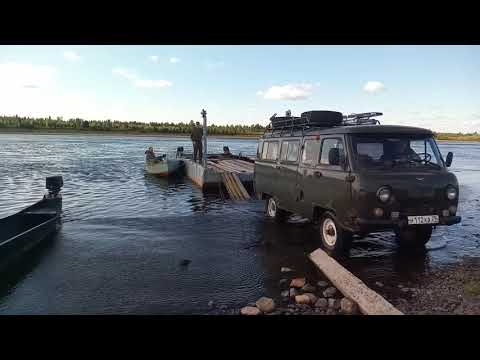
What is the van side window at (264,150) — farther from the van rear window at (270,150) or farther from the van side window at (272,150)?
the van side window at (272,150)

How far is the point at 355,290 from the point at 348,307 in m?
0.36

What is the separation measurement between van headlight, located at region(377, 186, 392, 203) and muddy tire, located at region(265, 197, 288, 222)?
4.16 m

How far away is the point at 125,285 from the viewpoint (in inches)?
232

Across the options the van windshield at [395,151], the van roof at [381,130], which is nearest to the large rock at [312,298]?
the van windshield at [395,151]

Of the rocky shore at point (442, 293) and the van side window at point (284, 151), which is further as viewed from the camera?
the van side window at point (284, 151)

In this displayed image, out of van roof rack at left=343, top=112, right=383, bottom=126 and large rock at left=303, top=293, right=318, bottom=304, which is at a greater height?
van roof rack at left=343, top=112, right=383, bottom=126

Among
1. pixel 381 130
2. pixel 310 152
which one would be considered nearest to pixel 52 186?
pixel 310 152

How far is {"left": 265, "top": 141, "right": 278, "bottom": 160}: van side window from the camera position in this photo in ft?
33.0

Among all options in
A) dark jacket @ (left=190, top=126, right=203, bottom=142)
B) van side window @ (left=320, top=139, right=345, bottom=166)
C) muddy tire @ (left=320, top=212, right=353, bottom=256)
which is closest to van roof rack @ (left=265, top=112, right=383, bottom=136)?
van side window @ (left=320, top=139, right=345, bottom=166)

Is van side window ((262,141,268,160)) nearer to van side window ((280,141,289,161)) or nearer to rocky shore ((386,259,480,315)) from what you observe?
van side window ((280,141,289,161))

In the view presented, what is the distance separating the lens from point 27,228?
8.82 meters

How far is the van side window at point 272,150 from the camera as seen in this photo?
10.0 m

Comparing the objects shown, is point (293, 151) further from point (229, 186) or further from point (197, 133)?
point (197, 133)
